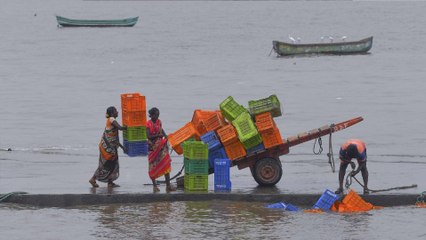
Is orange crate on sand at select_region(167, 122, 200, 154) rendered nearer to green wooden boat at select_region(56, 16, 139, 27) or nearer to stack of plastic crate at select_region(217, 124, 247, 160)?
stack of plastic crate at select_region(217, 124, 247, 160)

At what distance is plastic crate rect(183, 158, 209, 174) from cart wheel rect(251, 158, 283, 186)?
1.02 metres

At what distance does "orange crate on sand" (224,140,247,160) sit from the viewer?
17.5 m

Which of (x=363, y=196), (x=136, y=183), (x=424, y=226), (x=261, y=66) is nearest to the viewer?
(x=424, y=226)

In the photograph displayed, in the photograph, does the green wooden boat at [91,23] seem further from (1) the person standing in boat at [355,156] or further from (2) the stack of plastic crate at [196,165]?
(1) the person standing in boat at [355,156]

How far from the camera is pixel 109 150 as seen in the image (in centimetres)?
1750

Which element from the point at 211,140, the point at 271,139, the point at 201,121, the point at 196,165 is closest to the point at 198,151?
the point at 196,165

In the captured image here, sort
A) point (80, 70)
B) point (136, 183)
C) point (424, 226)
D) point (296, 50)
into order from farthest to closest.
→ point (296, 50) < point (80, 70) < point (136, 183) < point (424, 226)

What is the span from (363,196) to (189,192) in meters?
2.83

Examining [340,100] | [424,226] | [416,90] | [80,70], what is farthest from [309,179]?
[80,70]

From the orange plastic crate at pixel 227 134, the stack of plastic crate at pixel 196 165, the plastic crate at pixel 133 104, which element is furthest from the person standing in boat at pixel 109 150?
the orange plastic crate at pixel 227 134

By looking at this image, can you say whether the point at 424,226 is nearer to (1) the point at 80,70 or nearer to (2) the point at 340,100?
(2) the point at 340,100

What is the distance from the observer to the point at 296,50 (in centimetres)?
7325

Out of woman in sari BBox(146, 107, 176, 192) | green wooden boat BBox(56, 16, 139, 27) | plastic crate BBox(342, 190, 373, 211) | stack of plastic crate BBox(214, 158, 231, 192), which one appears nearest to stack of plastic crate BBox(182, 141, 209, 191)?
stack of plastic crate BBox(214, 158, 231, 192)

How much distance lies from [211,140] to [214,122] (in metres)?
0.31
